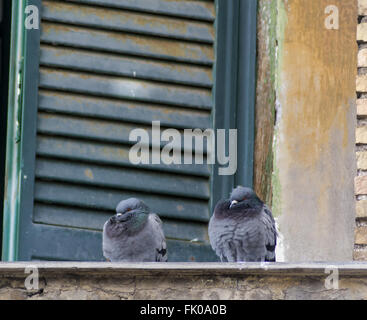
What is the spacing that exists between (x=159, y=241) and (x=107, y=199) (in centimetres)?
32

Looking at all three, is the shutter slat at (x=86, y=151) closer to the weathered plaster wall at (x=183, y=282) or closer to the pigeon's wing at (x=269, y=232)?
the pigeon's wing at (x=269, y=232)

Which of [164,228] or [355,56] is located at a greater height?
[355,56]

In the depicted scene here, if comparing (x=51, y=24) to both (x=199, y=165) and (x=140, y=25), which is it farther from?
(x=199, y=165)

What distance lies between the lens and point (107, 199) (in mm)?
5500

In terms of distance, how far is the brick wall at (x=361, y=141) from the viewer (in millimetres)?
5543

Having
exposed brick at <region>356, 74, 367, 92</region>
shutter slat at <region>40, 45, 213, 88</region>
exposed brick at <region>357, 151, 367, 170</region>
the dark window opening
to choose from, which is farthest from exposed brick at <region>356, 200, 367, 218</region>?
the dark window opening

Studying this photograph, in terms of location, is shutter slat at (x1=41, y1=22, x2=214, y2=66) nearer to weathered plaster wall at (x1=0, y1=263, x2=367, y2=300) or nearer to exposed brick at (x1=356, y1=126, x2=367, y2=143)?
exposed brick at (x1=356, y1=126, x2=367, y2=143)

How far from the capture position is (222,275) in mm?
4680

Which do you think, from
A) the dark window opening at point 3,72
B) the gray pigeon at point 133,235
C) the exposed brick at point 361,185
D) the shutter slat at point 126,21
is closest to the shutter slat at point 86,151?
the gray pigeon at point 133,235

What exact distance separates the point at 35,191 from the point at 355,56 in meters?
1.45

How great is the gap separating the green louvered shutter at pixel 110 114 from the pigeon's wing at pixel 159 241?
0.70 ft

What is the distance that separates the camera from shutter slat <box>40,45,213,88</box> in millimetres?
5527
